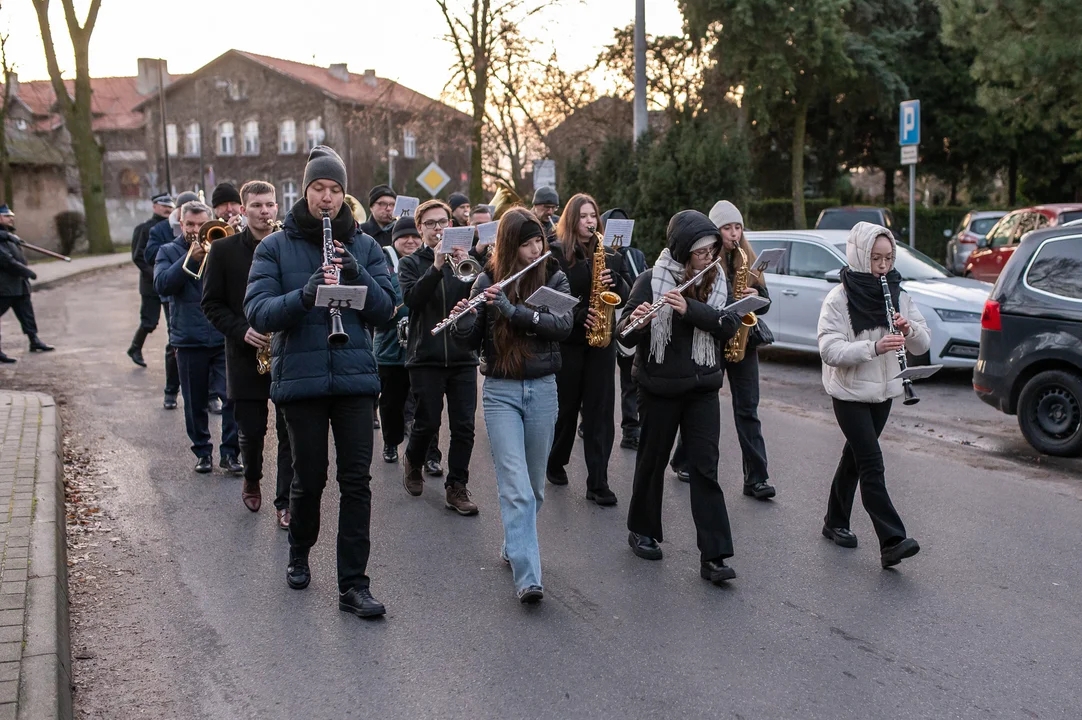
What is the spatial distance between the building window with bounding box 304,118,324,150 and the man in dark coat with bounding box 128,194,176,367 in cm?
5322

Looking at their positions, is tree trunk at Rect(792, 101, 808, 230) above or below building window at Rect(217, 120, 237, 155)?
below

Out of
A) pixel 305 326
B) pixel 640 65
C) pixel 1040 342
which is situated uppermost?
pixel 640 65

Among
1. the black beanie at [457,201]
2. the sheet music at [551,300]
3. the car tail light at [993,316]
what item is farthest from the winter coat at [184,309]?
the car tail light at [993,316]

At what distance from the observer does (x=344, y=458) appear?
4.95m

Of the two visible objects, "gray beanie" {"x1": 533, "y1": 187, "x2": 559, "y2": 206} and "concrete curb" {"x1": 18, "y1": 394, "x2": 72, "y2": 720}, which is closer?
"concrete curb" {"x1": 18, "y1": 394, "x2": 72, "y2": 720}

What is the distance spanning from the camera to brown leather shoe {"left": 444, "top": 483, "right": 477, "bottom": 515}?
6.73 meters

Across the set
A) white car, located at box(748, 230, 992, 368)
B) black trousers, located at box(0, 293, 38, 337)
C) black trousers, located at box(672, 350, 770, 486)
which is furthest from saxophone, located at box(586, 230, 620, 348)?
black trousers, located at box(0, 293, 38, 337)

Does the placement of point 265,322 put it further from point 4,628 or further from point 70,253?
point 70,253

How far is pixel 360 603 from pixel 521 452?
3.39 feet

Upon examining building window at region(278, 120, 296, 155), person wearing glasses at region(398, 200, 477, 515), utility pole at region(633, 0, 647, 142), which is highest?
building window at region(278, 120, 296, 155)

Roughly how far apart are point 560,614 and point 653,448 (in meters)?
1.08

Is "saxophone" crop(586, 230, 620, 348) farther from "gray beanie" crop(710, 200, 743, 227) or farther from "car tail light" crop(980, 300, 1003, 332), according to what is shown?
"car tail light" crop(980, 300, 1003, 332)

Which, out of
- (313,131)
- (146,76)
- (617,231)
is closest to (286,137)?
(313,131)

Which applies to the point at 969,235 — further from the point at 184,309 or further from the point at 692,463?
the point at 692,463
